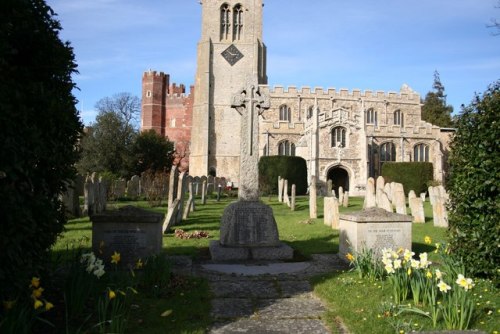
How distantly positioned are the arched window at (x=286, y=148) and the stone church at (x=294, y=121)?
3.4 inches

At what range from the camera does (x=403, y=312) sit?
13.7 feet

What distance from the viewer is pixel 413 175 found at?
30.7m

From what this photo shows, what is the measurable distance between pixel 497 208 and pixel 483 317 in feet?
4.99

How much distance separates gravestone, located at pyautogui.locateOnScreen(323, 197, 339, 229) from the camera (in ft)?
38.7

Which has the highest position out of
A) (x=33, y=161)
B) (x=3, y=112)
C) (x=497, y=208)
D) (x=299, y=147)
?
(x=299, y=147)

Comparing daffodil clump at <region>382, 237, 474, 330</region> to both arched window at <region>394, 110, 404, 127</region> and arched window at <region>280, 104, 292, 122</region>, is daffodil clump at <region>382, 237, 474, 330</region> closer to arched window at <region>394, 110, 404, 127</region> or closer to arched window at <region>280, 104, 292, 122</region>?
arched window at <region>280, 104, 292, 122</region>

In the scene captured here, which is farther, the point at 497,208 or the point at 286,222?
the point at 286,222

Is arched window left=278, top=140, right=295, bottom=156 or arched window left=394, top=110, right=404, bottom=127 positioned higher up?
arched window left=394, top=110, right=404, bottom=127

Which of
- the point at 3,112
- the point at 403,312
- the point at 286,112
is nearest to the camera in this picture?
the point at 3,112

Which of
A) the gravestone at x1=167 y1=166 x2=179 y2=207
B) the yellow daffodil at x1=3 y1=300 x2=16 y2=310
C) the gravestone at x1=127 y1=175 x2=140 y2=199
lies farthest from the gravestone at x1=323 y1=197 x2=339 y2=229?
the gravestone at x1=127 y1=175 x2=140 y2=199

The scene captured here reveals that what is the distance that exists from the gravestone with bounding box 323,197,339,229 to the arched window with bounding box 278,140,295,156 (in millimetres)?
25575

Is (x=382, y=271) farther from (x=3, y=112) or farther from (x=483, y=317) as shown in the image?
(x=3, y=112)

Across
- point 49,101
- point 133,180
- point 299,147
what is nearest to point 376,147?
point 299,147

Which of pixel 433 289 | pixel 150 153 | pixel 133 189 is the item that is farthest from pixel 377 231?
pixel 150 153
